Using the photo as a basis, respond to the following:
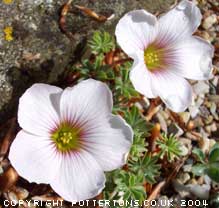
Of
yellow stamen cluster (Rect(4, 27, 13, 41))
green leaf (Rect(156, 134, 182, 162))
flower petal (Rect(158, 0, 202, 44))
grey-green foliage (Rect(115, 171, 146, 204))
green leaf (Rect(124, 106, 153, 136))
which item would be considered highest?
A: flower petal (Rect(158, 0, 202, 44))

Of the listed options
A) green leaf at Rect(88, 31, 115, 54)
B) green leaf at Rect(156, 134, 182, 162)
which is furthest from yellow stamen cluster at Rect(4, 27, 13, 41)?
green leaf at Rect(156, 134, 182, 162)

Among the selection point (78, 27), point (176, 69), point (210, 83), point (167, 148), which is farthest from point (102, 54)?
point (210, 83)

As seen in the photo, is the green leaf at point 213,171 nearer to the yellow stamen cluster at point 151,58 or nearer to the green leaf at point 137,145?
the green leaf at point 137,145

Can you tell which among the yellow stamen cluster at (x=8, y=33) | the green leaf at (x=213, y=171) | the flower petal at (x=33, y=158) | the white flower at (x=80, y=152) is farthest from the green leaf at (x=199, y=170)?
the yellow stamen cluster at (x=8, y=33)

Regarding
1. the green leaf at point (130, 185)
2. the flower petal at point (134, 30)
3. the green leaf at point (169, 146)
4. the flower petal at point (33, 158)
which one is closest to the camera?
the flower petal at point (33, 158)

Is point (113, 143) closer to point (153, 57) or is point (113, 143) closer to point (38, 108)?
point (38, 108)

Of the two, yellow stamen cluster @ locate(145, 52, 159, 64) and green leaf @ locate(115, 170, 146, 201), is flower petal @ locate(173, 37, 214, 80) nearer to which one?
yellow stamen cluster @ locate(145, 52, 159, 64)

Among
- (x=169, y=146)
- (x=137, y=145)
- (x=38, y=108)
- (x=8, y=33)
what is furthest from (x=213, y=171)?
(x=8, y=33)
